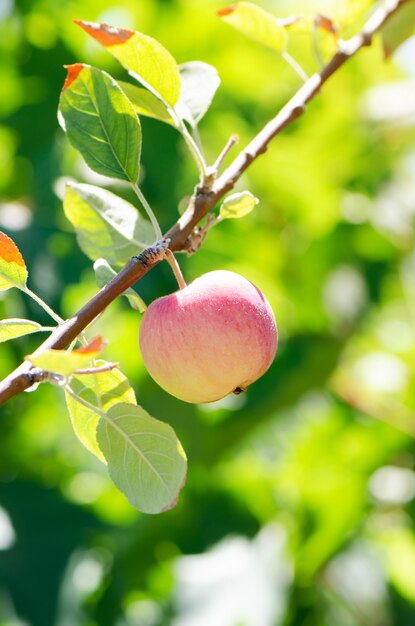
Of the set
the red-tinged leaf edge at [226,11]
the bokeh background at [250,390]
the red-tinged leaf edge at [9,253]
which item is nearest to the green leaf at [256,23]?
the red-tinged leaf edge at [226,11]

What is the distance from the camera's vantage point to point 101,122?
2.09ft

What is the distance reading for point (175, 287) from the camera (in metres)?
1.51

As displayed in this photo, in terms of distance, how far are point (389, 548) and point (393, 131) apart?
3.20 ft

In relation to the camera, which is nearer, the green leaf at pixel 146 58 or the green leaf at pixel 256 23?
the green leaf at pixel 146 58

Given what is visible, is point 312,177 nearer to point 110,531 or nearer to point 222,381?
point 110,531

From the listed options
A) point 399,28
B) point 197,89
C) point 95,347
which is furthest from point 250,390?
point 95,347

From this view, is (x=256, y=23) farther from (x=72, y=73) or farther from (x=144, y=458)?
(x=144, y=458)

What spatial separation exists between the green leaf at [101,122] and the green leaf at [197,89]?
0.30 ft

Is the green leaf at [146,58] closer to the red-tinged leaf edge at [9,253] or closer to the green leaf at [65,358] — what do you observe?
the red-tinged leaf edge at [9,253]

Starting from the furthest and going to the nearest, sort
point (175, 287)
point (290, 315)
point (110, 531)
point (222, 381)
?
1. point (290, 315)
2. point (110, 531)
3. point (175, 287)
4. point (222, 381)

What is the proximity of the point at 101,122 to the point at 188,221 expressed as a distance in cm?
10

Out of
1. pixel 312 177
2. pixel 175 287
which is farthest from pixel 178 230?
pixel 312 177

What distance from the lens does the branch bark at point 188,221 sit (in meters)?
0.53

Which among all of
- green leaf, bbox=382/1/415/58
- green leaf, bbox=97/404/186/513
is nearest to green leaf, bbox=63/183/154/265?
green leaf, bbox=97/404/186/513
